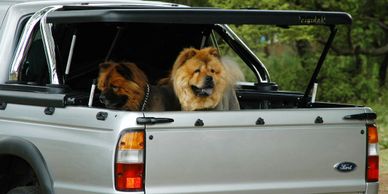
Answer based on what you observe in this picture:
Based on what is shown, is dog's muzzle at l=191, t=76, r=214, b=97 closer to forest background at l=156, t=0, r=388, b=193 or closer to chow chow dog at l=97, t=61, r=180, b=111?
chow chow dog at l=97, t=61, r=180, b=111

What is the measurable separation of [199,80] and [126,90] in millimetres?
518

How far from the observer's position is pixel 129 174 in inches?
214

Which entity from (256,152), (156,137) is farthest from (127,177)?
(256,152)

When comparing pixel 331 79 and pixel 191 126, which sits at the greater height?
pixel 191 126

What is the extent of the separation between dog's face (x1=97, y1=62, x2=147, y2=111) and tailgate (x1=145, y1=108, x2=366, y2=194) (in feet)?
2.86

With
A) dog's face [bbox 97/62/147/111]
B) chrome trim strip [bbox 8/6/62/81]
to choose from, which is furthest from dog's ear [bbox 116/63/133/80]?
chrome trim strip [bbox 8/6/62/81]

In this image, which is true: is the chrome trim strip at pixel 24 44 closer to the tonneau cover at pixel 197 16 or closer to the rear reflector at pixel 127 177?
the tonneau cover at pixel 197 16

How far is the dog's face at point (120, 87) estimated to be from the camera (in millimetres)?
6301

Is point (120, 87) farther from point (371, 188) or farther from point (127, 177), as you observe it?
point (371, 188)

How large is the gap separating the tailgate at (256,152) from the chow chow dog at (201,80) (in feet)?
2.07

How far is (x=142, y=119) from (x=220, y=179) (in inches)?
26.2

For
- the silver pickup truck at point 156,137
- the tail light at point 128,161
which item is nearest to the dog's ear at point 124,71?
the silver pickup truck at point 156,137

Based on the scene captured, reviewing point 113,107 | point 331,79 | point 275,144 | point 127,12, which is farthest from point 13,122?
point 331,79

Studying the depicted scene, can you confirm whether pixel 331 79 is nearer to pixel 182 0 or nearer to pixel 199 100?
pixel 182 0
